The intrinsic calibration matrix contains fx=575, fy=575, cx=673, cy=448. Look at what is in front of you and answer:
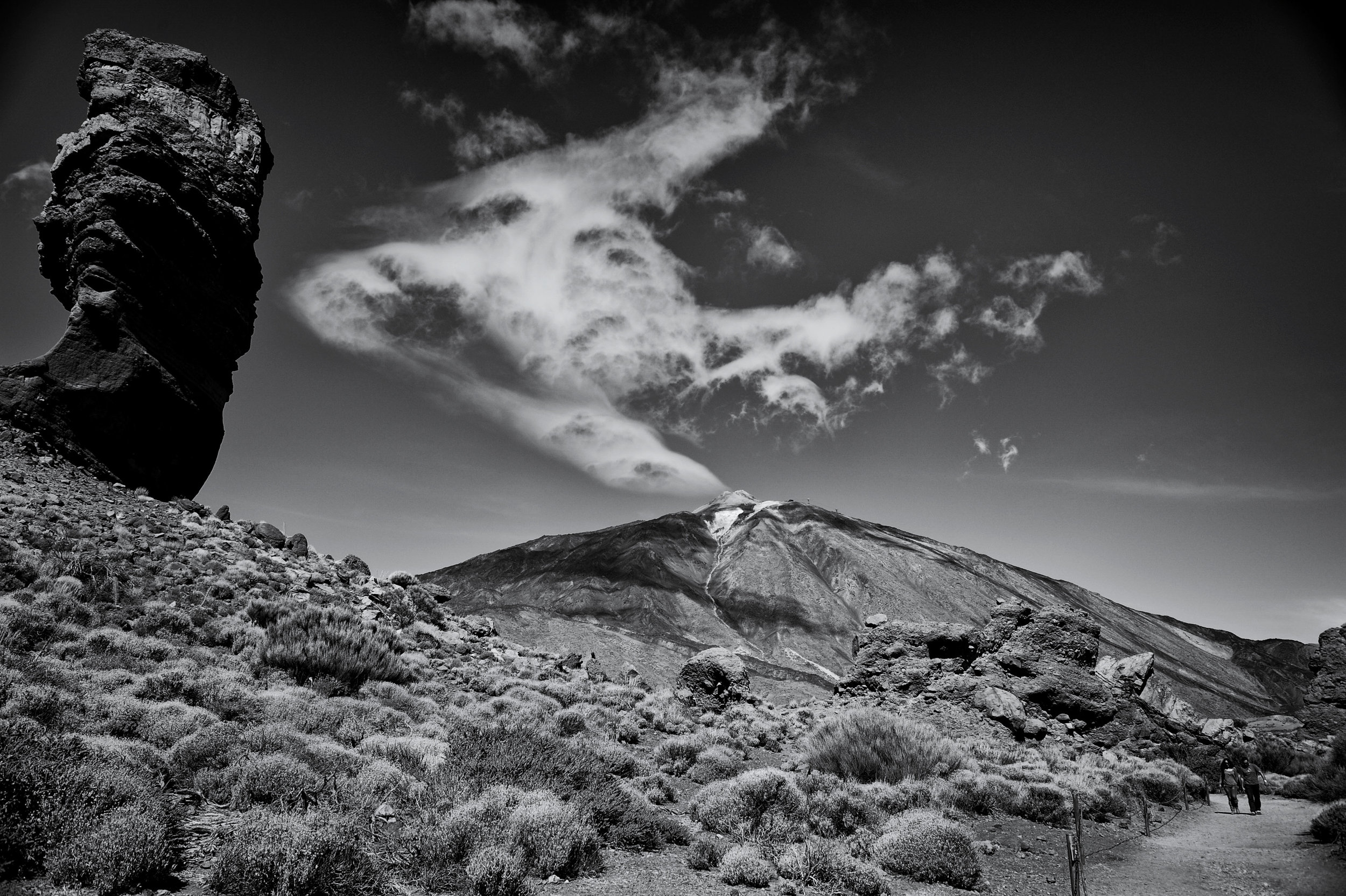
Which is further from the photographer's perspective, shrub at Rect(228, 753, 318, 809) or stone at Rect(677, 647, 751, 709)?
stone at Rect(677, 647, 751, 709)

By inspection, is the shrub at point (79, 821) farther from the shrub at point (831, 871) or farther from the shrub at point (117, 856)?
the shrub at point (831, 871)

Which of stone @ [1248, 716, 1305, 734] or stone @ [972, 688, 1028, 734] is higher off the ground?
stone @ [972, 688, 1028, 734]

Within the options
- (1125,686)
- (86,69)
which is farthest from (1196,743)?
(86,69)

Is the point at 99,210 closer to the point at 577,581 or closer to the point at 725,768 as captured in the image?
the point at 725,768

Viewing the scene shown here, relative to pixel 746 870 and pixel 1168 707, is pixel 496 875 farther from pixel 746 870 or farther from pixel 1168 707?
pixel 1168 707

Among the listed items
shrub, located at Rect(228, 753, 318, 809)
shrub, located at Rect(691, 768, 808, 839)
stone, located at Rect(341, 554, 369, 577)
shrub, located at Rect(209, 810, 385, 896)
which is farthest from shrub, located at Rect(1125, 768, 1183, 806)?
stone, located at Rect(341, 554, 369, 577)

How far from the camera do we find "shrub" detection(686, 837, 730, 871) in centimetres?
592

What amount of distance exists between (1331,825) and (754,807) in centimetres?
744

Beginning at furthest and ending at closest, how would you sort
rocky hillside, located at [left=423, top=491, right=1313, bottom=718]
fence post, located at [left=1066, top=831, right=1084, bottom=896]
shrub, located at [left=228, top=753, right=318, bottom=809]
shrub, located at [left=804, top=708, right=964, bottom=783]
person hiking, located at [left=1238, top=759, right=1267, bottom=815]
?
rocky hillside, located at [left=423, top=491, right=1313, bottom=718] < person hiking, located at [left=1238, top=759, right=1267, bottom=815] < shrub, located at [left=804, top=708, right=964, bottom=783] < shrub, located at [left=228, top=753, right=318, bottom=809] < fence post, located at [left=1066, top=831, right=1084, bottom=896]

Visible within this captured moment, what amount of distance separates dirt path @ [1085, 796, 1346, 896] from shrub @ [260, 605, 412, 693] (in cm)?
1182

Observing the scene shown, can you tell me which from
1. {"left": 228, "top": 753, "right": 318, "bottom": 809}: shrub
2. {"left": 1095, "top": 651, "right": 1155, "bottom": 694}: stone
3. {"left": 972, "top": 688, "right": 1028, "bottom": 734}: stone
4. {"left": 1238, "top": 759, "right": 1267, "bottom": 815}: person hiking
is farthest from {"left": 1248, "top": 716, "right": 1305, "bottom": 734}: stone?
{"left": 228, "top": 753, "right": 318, "bottom": 809}: shrub

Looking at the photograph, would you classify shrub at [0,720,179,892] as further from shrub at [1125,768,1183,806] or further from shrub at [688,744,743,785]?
shrub at [1125,768,1183,806]

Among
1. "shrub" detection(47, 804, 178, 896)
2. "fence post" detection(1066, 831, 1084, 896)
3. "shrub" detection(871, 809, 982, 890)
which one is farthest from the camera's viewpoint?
"shrub" detection(871, 809, 982, 890)

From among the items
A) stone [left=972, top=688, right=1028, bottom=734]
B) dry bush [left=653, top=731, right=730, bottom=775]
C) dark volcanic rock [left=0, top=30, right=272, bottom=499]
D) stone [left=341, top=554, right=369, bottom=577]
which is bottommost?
dry bush [left=653, top=731, right=730, bottom=775]
